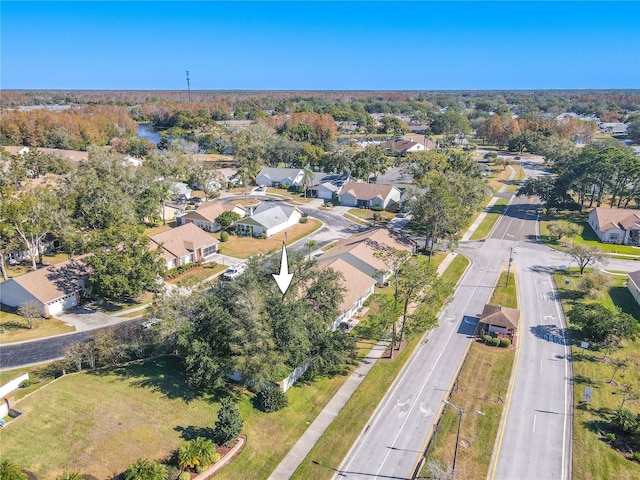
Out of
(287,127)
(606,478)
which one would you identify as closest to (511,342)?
(606,478)

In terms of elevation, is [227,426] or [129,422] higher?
[227,426]

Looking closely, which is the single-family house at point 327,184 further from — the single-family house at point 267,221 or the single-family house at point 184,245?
the single-family house at point 184,245

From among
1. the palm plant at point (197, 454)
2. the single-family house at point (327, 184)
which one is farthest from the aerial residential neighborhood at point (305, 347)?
the single-family house at point (327, 184)

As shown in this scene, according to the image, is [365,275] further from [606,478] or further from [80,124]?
[80,124]

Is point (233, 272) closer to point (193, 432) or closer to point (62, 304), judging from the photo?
point (62, 304)

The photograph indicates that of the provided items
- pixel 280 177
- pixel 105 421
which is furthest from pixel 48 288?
pixel 280 177

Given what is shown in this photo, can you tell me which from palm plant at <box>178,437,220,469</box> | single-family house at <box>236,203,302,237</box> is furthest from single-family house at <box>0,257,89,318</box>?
single-family house at <box>236,203,302,237</box>
